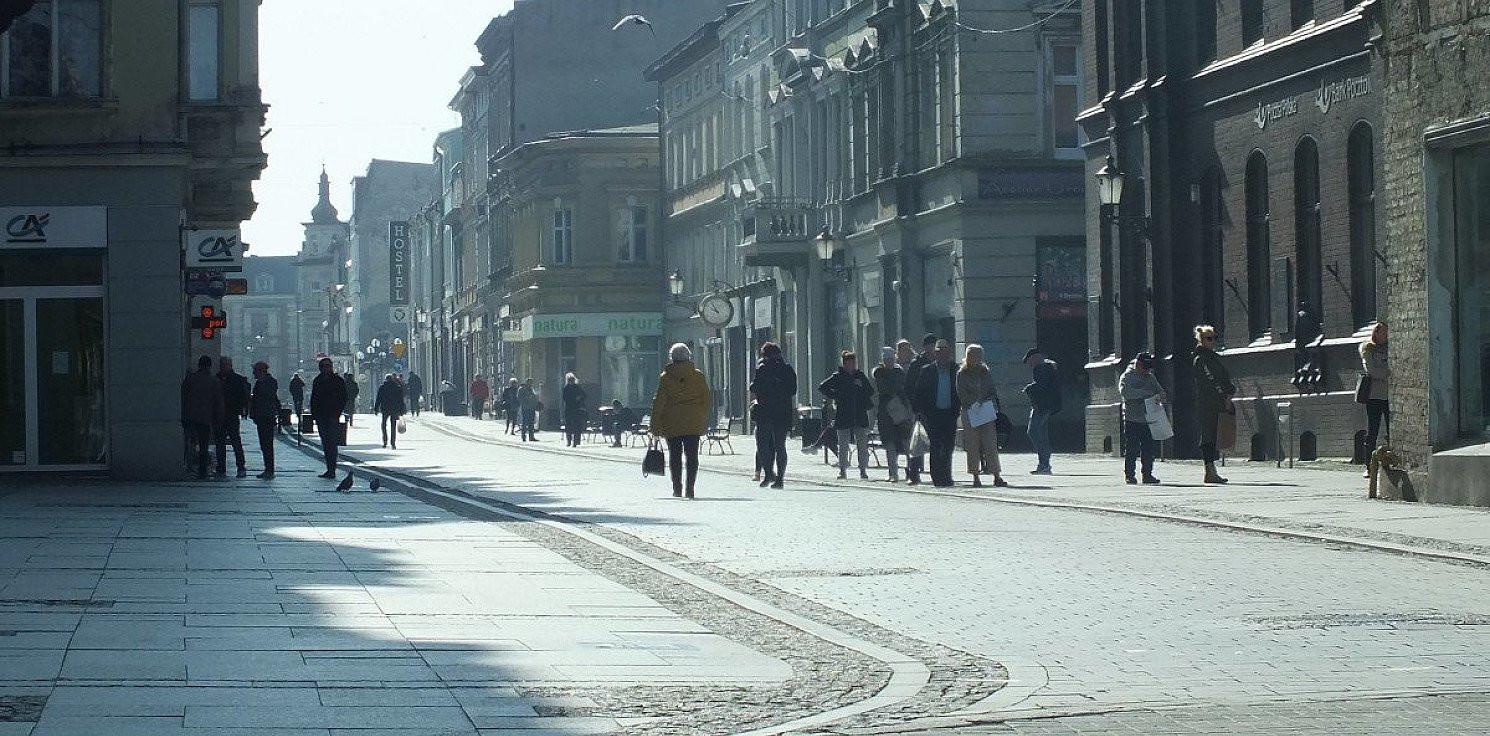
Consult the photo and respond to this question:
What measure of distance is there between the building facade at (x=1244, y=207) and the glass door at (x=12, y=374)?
51.8 feet

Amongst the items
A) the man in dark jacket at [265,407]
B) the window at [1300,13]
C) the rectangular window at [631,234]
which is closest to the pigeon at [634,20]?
the rectangular window at [631,234]

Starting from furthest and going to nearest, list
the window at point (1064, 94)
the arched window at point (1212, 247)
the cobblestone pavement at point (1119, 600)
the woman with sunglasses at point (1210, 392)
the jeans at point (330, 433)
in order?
the window at point (1064, 94) < the arched window at point (1212, 247) < the jeans at point (330, 433) < the woman with sunglasses at point (1210, 392) < the cobblestone pavement at point (1119, 600)

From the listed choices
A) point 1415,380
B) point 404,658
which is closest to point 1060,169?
point 1415,380

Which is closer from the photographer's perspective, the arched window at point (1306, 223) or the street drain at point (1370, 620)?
the street drain at point (1370, 620)

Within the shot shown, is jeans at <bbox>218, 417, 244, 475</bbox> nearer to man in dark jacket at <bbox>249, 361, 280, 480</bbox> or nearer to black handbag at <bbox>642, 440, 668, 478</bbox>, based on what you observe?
man in dark jacket at <bbox>249, 361, 280, 480</bbox>

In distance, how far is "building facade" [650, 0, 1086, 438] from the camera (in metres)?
46.3

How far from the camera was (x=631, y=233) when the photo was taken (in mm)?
84312

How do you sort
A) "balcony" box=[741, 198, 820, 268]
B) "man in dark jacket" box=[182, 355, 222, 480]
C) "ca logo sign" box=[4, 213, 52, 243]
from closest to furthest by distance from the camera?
"ca logo sign" box=[4, 213, 52, 243], "man in dark jacket" box=[182, 355, 222, 480], "balcony" box=[741, 198, 820, 268]

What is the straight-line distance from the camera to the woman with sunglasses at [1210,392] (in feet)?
92.7

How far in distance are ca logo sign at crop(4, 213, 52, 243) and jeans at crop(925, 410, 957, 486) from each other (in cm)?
1108

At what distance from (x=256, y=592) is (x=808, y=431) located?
2980 centimetres

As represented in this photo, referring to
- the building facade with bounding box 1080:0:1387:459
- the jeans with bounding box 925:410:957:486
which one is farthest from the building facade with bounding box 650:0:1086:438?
the jeans with bounding box 925:410:957:486

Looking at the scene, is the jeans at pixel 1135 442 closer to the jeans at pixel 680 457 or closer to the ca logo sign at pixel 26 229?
the jeans at pixel 680 457

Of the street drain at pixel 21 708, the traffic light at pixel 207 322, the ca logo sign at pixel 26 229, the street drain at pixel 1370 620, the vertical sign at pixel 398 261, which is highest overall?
the vertical sign at pixel 398 261
